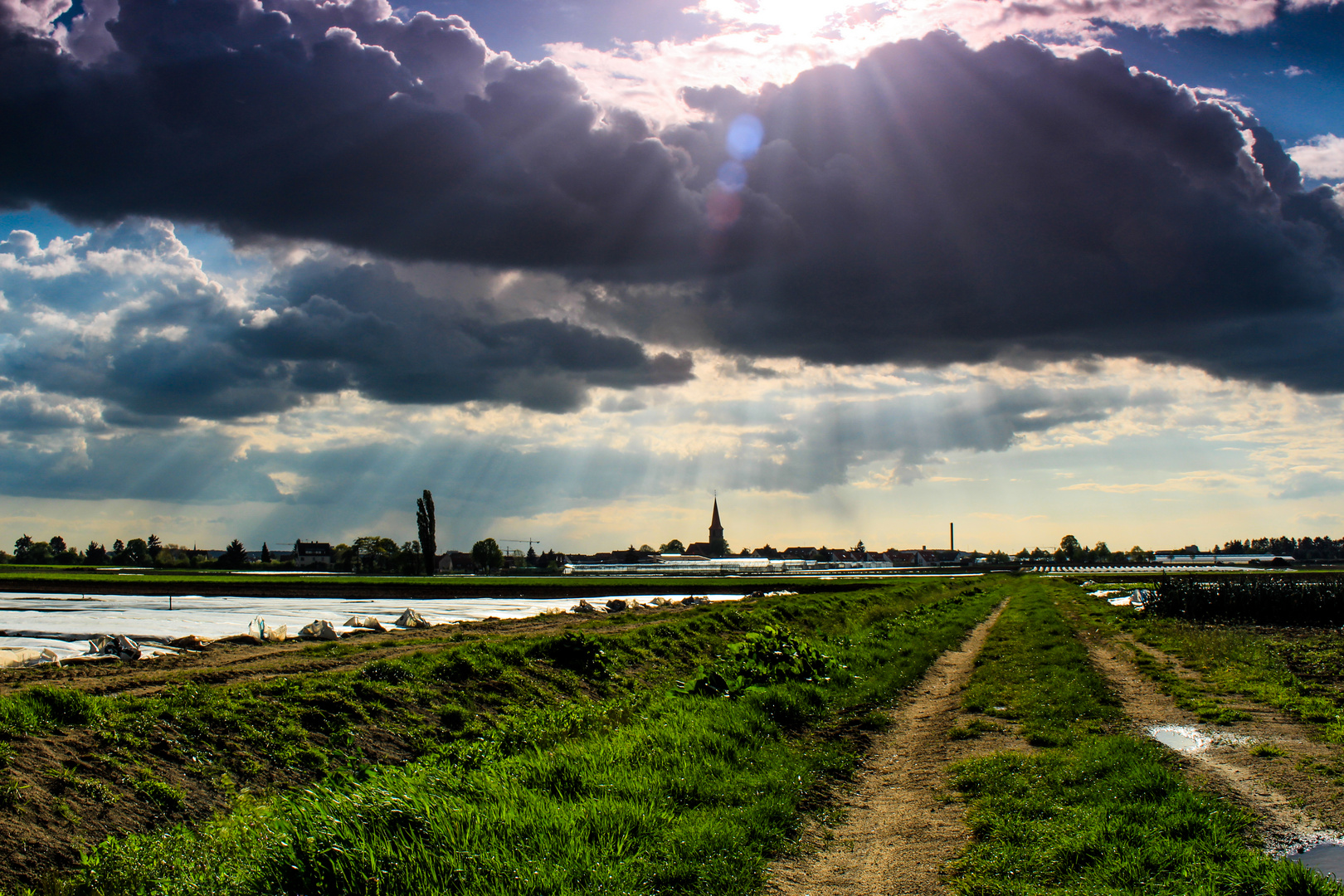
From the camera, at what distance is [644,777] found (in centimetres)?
873

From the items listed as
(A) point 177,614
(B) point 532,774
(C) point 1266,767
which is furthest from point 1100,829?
(A) point 177,614

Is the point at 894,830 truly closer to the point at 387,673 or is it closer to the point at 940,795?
the point at 940,795

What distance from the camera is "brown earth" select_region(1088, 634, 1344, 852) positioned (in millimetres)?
7820

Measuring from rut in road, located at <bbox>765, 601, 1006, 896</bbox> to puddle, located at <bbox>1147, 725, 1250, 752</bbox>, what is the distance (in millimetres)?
3047

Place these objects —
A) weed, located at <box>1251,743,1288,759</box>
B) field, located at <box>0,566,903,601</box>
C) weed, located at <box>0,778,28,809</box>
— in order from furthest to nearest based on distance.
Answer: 1. field, located at <box>0,566,903,601</box>
2. weed, located at <box>1251,743,1288,759</box>
3. weed, located at <box>0,778,28,809</box>

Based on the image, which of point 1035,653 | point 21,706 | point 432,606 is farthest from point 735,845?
point 432,606

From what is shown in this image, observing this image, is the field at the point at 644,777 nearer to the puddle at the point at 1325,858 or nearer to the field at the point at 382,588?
the puddle at the point at 1325,858

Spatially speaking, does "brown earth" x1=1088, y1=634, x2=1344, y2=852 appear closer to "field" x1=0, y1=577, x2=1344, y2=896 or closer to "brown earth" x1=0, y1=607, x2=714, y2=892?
"field" x1=0, y1=577, x2=1344, y2=896

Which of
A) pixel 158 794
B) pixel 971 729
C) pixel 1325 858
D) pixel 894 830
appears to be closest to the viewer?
pixel 1325 858

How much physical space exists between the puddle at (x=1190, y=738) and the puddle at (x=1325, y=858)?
13.5ft

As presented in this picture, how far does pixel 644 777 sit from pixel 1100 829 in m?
4.47

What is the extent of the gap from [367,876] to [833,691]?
11004mm

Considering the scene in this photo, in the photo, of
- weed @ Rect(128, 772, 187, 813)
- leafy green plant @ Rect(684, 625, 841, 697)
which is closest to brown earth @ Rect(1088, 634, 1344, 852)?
leafy green plant @ Rect(684, 625, 841, 697)

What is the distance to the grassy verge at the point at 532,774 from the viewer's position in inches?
245
